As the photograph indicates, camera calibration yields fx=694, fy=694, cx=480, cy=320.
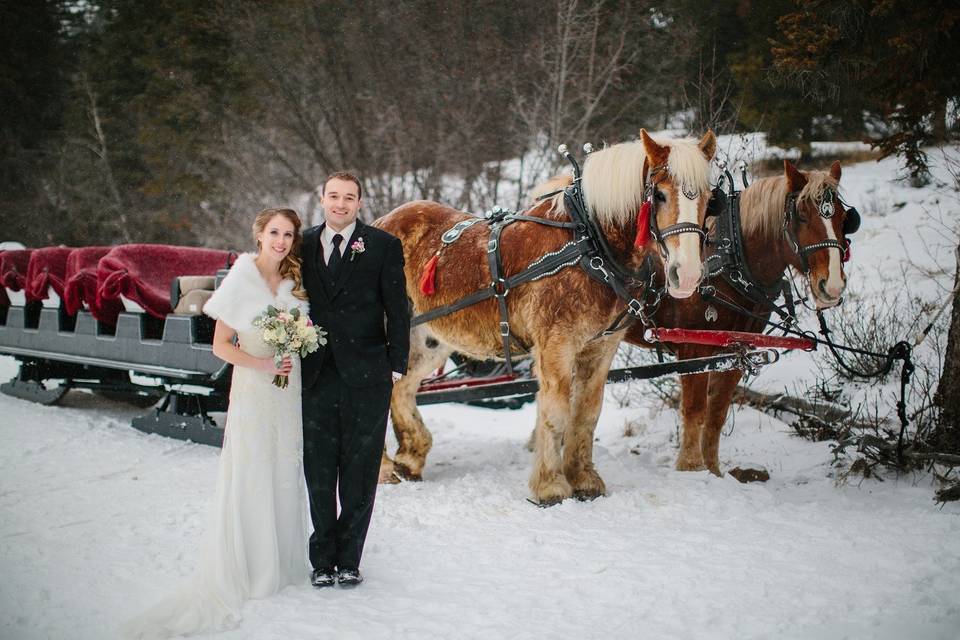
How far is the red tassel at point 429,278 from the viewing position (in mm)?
4789

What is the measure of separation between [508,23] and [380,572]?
905cm

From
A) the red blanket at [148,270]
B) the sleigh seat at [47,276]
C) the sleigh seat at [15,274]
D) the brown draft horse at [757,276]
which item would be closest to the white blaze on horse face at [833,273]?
the brown draft horse at [757,276]

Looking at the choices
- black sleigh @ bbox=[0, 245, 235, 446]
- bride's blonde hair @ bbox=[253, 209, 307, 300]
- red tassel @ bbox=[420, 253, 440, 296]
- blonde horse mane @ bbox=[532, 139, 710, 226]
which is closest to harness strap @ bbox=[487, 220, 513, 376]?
red tassel @ bbox=[420, 253, 440, 296]

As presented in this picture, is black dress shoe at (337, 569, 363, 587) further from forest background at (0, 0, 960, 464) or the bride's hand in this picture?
forest background at (0, 0, 960, 464)

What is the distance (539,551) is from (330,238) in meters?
1.88

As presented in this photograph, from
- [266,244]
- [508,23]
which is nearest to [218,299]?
[266,244]

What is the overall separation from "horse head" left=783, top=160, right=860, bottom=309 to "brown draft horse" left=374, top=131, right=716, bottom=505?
34.0 inches

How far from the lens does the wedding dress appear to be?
2.95 m

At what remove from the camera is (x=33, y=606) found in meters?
2.98

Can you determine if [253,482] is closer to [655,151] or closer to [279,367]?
[279,367]

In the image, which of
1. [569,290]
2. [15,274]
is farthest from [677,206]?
[15,274]

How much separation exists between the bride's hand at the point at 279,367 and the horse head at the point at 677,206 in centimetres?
193

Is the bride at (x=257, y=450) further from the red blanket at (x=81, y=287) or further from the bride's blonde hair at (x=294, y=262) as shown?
the red blanket at (x=81, y=287)

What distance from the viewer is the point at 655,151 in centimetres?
379
